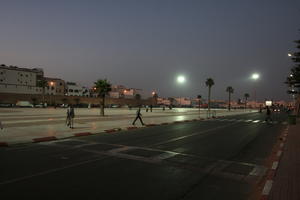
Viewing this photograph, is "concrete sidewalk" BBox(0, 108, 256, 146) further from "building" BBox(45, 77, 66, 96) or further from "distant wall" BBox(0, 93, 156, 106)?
"building" BBox(45, 77, 66, 96)

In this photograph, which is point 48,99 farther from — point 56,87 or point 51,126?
point 51,126

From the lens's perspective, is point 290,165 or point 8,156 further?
point 8,156

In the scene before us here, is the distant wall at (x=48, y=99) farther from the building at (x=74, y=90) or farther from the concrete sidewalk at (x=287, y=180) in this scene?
the concrete sidewalk at (x=287, y=180)

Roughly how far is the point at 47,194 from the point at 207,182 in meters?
3.89

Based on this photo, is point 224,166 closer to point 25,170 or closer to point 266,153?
point 266,153

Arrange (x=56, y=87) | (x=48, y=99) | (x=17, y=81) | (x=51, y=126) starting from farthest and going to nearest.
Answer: (x=56, y=87), (x=17, y=81), (x=48, y=99), (x=51, y=126)

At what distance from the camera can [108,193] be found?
570cm

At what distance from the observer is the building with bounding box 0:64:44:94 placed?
97375 millimetres

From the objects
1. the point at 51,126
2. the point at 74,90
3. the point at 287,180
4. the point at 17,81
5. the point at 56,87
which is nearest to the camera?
the point at 287,180

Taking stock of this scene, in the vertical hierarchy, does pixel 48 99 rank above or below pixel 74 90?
below

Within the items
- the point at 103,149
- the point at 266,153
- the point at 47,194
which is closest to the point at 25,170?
the point at 47,194

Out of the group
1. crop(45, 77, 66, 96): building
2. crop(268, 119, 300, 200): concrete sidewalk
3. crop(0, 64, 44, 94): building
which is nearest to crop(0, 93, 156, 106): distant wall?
crop(0, 64, 44, 94): building

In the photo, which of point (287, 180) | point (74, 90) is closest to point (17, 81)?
point (74, 90)

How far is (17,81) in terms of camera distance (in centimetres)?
10569
